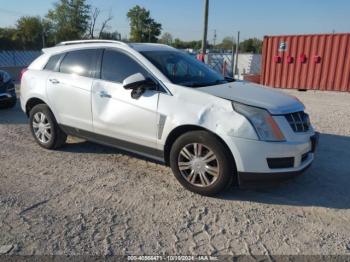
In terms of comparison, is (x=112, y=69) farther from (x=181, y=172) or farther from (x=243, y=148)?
(x=243, y=148)

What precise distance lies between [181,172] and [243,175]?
772 mm

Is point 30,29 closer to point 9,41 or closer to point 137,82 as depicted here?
point 9,41

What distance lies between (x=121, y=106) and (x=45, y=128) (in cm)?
183

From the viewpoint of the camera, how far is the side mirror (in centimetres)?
424

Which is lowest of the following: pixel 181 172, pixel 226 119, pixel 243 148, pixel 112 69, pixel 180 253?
pixel 180 253

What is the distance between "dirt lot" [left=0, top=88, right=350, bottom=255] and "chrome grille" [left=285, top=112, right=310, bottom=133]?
79 centimetres

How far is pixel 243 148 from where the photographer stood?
12.1 ft

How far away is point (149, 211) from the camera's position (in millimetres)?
3693

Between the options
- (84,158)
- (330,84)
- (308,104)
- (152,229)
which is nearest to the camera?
(152,229)

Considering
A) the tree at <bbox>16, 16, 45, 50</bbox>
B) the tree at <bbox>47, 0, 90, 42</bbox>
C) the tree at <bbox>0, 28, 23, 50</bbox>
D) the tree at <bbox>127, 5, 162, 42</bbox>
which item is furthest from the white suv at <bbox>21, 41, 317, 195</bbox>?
the tree at <bbox>127, 5, 162, 42</bbox>

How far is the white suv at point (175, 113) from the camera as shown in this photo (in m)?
3.74

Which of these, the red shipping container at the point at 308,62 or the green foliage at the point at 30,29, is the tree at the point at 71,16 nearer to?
the green foliage at the point at 30,29

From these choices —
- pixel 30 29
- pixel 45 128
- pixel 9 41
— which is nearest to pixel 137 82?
pixel 45 128

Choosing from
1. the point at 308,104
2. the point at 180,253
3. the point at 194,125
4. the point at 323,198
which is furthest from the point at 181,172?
the point at 308,104
